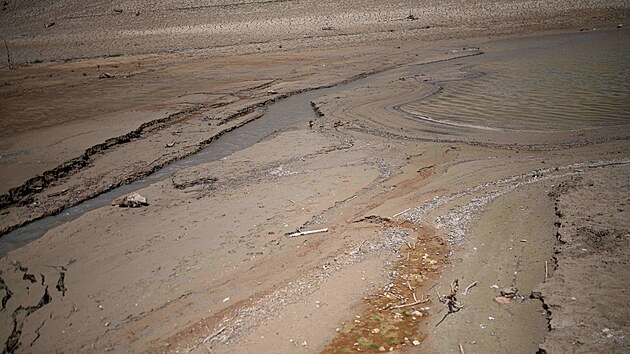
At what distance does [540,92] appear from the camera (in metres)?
10.6

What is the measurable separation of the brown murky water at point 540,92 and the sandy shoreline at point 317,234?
522 mm

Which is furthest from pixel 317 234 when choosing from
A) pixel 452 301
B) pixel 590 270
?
pixel 590 270

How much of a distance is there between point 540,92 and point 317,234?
24.9 ft

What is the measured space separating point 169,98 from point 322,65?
5408mm

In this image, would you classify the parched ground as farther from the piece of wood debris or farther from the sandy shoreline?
the piece of wood debris

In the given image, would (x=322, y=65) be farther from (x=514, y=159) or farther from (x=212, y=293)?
(x=212, y=293)

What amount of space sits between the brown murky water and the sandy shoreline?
0.52m

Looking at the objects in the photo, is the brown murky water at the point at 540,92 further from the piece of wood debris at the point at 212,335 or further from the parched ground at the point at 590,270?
the piece of wood debris at the point at 212,335

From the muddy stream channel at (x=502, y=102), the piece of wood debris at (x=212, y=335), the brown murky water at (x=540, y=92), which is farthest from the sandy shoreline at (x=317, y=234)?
the brown murky water at (x=540, y=92)

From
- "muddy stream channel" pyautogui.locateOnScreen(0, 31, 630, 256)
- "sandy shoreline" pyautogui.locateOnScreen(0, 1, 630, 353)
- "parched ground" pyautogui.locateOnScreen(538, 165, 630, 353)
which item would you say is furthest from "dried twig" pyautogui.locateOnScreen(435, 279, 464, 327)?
"muddy stream channel" pyautogui.locateOnScreen(0, 31, 630, 256)

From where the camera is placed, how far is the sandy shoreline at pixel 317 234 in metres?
3.97

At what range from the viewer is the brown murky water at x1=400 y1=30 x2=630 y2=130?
29.6ft

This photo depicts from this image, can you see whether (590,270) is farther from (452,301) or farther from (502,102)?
(502,102)

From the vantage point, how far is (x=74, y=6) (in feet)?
79.5
